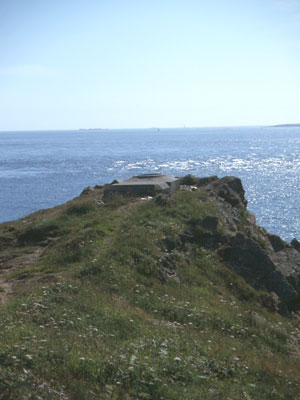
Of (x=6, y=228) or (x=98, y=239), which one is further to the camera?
(x=6, y=228)

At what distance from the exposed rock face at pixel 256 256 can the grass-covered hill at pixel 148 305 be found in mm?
68

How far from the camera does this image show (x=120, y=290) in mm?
16062

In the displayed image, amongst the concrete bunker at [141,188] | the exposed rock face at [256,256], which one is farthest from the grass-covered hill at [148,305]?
the concrete bunker at [141,188]

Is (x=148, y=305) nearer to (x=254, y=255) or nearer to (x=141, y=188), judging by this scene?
(x=254, y=255)

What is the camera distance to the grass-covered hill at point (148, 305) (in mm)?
9181

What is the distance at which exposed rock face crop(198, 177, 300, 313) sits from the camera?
20894 millimetres

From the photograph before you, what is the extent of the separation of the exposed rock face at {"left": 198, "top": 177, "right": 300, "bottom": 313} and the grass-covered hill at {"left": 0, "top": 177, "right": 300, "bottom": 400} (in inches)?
2.7

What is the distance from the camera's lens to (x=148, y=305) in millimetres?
15352

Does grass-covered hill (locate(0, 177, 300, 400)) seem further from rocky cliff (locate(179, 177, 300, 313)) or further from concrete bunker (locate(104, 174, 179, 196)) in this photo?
concrete bunker (locate(104, 174, 179, 196))

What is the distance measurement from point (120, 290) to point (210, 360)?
5711 mm

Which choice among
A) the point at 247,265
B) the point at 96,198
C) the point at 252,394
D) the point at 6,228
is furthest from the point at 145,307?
the point at 96,198

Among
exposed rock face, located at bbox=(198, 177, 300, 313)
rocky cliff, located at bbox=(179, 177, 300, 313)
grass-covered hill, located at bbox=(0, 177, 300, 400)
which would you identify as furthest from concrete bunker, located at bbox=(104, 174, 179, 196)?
exposed rock face, located at bbox=(198, 177, 300, 313)

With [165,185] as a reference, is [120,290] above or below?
below

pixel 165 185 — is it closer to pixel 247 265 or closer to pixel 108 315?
A: pixel 247 265
